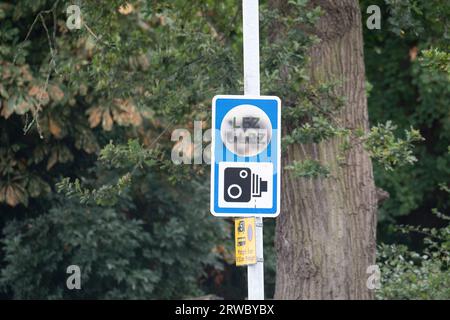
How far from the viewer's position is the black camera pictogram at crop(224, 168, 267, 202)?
709 cm

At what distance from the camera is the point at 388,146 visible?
30.4ft

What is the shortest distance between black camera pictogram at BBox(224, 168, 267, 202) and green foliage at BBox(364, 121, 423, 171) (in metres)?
2.37

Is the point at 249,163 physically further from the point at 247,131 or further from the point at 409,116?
the point at 409,116

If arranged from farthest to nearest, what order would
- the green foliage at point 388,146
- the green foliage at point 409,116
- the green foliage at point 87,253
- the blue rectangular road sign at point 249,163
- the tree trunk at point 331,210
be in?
the green foliage at point 409,116 → the green foliage at point 87,253 → the tree trunk at point 331,210 → the green foliage at point 388,146 → the blue rectangular road sign at point 249,163

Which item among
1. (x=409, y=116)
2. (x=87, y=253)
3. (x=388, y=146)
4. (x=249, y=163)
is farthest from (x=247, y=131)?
(x=409, y=116)

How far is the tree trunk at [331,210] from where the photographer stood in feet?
33.7

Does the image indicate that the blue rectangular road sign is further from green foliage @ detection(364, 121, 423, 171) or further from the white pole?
green foliage @ detection(364, 121, 423, 171)

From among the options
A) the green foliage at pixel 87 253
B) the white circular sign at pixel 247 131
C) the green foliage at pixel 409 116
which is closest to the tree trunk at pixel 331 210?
the white circular sign at pixel 247 131

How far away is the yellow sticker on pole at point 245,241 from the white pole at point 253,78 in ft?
0.10

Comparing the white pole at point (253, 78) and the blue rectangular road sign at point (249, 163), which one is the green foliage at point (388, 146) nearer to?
the white pole at point (253, 78)

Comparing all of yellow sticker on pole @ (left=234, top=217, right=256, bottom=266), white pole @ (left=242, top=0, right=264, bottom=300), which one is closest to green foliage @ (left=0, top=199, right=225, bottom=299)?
white pole @ (left=242, top=0, right=264, bottom=300)

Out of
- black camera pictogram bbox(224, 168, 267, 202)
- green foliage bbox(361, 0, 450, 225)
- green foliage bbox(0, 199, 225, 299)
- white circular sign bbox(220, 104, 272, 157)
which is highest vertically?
green foliage bbox(361, 0, 450, 225)

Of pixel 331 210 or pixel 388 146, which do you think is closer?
pixel 388 146

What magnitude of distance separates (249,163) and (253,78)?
606mm
